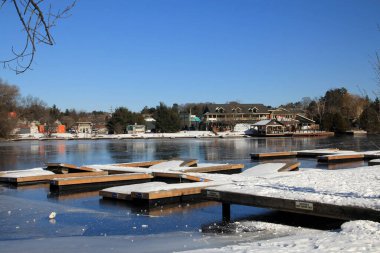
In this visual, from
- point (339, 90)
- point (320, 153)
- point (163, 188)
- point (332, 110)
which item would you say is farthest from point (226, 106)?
point (163, 188)

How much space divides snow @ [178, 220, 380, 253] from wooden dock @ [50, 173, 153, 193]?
1151 cm

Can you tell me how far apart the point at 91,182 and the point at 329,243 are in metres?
12.8

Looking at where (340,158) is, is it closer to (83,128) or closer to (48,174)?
(48,174)

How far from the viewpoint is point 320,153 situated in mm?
32250

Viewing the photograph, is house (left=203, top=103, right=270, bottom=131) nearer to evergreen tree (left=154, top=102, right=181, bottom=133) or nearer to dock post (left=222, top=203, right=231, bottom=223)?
evergreen tree (left=154, top=102, right=181, bottom=133)

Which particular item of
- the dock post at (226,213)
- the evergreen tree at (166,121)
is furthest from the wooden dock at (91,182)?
the evergreen tree at (166,121)

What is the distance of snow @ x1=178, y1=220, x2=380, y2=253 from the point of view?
6.23 m

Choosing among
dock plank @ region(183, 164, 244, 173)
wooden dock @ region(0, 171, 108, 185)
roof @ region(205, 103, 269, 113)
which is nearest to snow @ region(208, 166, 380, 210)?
dock plank @ region(183, 164, 244, 173)

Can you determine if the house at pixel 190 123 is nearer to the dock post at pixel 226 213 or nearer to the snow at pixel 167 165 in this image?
the snow at pixel 167 165

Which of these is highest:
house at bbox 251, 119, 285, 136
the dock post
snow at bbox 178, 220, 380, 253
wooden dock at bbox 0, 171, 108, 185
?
house at bbox 251, 119, 285, 136

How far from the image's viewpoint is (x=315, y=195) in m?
9.57

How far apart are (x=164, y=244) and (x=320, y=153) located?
25.9 metres

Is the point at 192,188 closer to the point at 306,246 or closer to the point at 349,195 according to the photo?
the point at 349,195

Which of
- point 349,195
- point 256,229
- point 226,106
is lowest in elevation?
point 256,229
